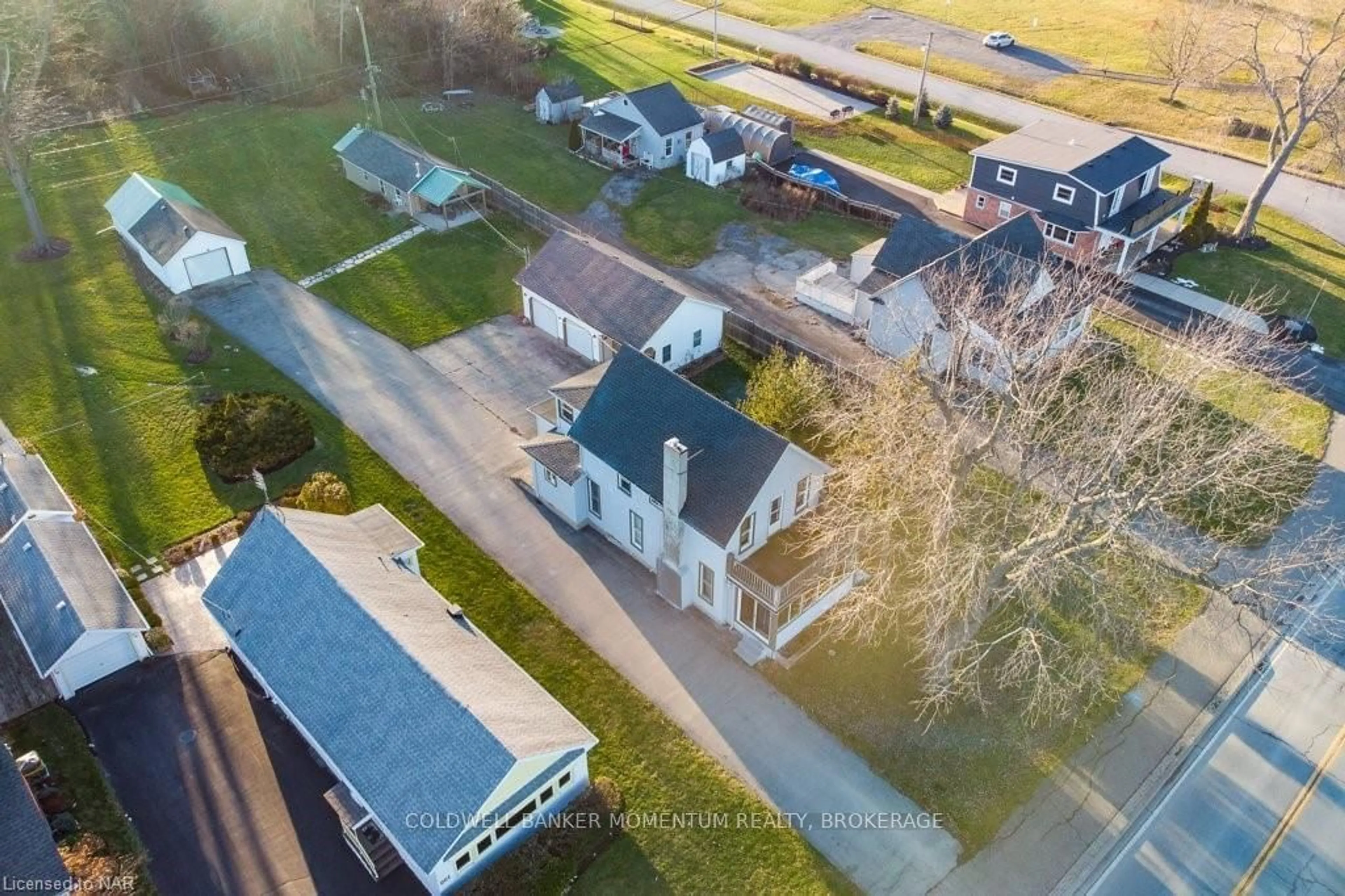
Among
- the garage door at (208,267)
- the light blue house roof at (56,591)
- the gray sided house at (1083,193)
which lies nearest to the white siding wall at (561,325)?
the garage door at (208,267)

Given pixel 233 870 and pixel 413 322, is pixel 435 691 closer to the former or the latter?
pixel 233 870

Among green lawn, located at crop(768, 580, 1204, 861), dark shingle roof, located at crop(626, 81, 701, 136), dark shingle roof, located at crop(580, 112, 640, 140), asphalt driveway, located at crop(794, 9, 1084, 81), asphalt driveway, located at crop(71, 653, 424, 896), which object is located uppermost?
dark shingle roof, located at crop(626, 81, 701, 136)

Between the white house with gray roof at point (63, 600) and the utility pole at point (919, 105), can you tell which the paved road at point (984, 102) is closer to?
the utility pole at point (919, 105)

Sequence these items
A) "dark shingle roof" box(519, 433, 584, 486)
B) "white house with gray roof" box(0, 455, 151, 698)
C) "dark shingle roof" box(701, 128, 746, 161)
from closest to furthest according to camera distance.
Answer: "white house with gray roof" box(0, 455, 151, 698) → "dark shingle roof" box(519, 433, 584, 486) → "dark shingle roof" box(701, 128, 746, 161)

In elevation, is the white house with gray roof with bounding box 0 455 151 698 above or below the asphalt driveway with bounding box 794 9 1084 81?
below

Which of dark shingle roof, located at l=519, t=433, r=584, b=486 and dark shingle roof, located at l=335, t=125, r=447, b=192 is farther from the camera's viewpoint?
dark shingle roof, located at l=335, t=125, r=447, b=192

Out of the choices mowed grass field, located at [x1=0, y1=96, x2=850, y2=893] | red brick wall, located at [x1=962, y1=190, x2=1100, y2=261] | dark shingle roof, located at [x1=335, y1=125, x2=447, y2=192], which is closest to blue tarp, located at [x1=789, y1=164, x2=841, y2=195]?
red brick wall, located at [x1=962, y1=190, x2=1100, y2=261]

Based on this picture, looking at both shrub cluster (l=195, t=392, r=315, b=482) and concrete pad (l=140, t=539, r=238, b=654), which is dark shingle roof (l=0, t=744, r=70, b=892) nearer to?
concrete pad (l=140, t=539, r=238, b=654)

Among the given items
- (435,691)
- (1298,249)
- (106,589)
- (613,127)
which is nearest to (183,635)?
(106,589)
